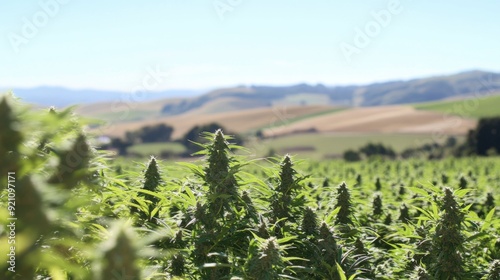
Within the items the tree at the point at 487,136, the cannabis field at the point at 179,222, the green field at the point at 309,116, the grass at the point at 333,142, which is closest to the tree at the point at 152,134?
the green field at the point at 309,116

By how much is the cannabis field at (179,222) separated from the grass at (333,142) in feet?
271

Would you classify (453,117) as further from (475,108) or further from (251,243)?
(251,243)

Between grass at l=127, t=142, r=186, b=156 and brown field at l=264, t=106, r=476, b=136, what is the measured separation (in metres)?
21.3

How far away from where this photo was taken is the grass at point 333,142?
90.4 metres

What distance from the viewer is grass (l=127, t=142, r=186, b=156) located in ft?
324

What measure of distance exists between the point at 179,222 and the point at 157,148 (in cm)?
10266

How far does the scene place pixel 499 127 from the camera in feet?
217

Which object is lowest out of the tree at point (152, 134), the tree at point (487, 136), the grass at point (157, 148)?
the grass at point (157, 148)

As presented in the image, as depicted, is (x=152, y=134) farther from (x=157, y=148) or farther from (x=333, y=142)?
(x=333, y=142)

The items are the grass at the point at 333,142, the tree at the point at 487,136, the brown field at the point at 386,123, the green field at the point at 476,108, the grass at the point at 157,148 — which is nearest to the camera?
the tree at the point at 487,136

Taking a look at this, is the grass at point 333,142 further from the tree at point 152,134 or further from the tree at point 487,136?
the tree at point 152,134

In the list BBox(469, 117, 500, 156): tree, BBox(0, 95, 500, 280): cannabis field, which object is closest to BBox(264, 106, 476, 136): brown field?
BBox(469, 117, 500, 156): tree

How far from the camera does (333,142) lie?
101 m

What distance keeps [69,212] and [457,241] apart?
104 inches
